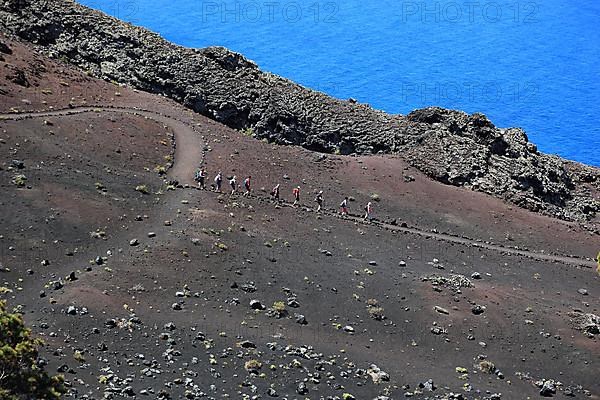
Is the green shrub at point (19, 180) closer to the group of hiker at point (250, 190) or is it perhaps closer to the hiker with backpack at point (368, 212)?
the group of hiker at point (250, 190)

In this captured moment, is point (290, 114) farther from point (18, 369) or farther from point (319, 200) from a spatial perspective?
point (18, 369)

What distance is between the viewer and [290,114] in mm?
52781

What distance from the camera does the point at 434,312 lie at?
32.2 meters

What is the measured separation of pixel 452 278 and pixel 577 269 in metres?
9.30

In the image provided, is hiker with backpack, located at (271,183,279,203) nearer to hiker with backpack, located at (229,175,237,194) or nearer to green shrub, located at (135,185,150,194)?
hiker with backpack, located at (229,175,237,194)

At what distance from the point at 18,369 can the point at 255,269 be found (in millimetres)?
15157

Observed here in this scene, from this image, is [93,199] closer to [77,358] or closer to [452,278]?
[77,358]

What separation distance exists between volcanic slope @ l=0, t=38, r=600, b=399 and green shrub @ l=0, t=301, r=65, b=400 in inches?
121

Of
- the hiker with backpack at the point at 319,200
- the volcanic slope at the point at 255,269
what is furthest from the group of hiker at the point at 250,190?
the volcanic slope at the point at 255,269

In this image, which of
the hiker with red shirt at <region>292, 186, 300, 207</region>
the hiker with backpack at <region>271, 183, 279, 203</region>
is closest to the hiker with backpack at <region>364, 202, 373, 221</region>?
the hiker with red shirt at <region>292, 186, 300, 207</region>

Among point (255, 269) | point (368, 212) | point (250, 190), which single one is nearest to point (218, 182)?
point (250, 190)

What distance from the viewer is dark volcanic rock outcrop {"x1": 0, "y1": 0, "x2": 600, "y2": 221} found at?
5169cm

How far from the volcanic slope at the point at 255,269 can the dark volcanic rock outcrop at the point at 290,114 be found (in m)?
3.11

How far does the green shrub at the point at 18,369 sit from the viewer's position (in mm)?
18078
